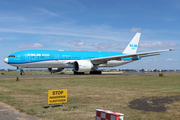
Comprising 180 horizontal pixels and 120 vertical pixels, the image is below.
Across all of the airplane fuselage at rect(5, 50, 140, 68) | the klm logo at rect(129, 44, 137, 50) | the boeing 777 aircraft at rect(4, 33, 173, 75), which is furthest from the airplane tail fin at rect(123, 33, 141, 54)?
the airplane fuselage at rect(5, 50, 140, 68)

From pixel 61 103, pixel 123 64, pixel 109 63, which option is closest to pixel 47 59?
pixel 109 63

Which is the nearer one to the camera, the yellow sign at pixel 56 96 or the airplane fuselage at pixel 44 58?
the yellow sign at pixel 56 96

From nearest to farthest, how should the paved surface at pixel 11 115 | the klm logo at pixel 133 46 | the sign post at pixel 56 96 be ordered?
the paved surface at pixel 11 115 → the sign post at pixel 56 96 → the klm logo at pixel 133 46

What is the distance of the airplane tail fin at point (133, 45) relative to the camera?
48844 millimetres

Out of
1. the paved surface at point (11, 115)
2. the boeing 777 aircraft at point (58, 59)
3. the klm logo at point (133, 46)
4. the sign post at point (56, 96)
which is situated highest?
the klm logo at point (133, 46)

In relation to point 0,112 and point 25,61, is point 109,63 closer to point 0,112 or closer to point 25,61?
point 25,61

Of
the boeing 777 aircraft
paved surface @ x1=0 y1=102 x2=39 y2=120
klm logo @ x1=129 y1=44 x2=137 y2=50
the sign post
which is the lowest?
paved surface @ x1=0 y1=102 x2=39 y2=120

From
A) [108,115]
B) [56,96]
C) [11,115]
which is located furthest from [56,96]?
[108,115]

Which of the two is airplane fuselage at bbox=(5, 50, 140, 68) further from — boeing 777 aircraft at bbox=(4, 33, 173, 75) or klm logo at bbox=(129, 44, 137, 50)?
klm logo at bbox=(129, 44, 137, 50)

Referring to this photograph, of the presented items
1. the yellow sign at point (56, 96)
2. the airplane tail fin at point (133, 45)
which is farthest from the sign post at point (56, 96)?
the airplane tail fin at point (133, 45)

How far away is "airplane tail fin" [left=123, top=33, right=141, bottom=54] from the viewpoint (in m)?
48.8

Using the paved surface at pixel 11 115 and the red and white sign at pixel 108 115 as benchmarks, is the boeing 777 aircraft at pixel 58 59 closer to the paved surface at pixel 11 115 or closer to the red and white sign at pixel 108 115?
the paved surface at pixel 11 115

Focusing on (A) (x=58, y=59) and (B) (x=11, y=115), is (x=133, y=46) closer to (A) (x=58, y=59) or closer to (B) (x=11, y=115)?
(A) (x=58, y=59)

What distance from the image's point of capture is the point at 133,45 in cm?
4981
